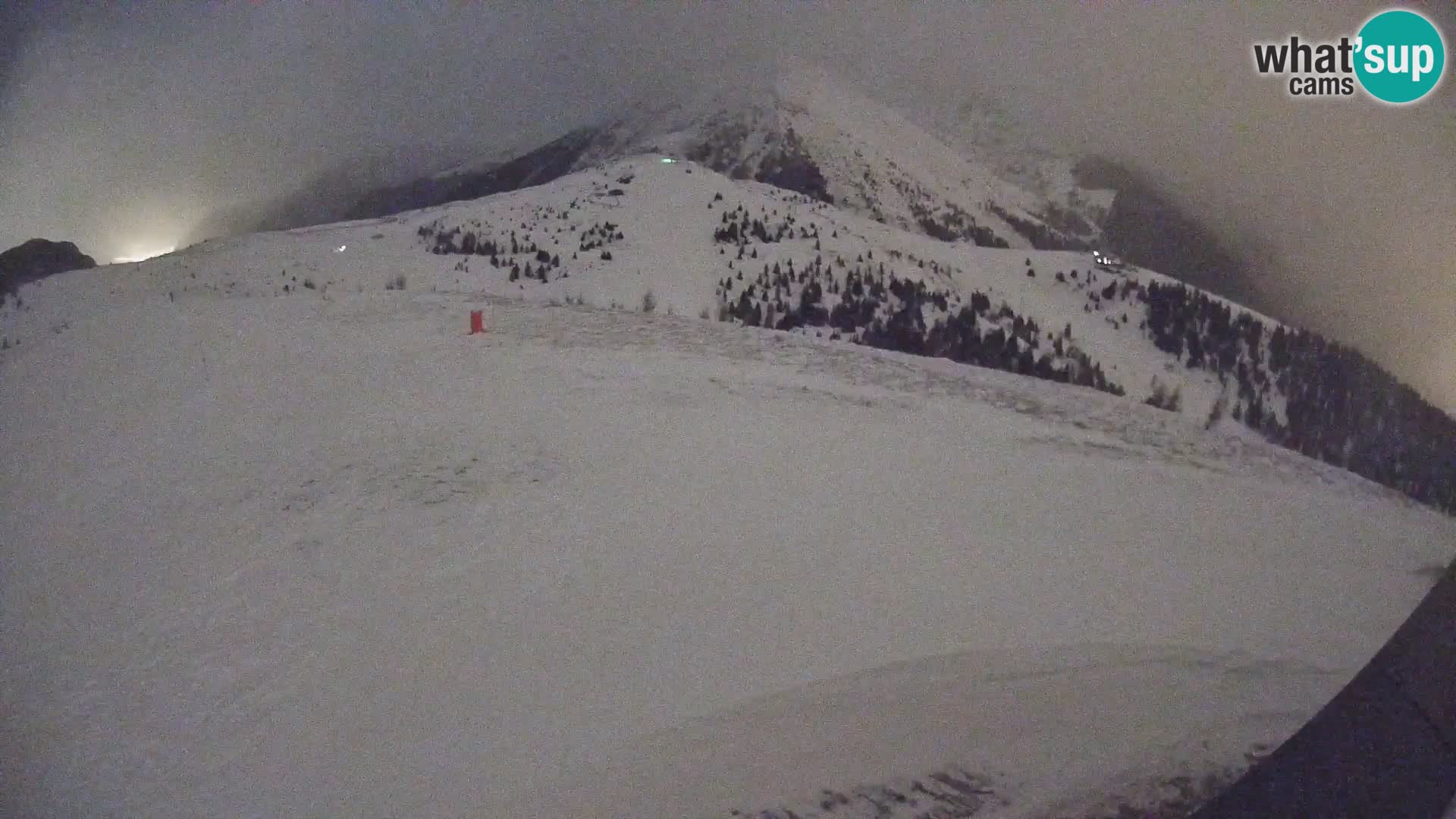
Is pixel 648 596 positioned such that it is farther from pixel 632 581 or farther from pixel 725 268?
pixel 725 268

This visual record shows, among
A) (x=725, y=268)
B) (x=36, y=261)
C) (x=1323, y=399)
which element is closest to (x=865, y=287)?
(x=725, y=268)

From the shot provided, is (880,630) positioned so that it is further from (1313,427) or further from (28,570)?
(28,570)

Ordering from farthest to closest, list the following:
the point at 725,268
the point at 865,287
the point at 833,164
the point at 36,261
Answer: the point at 725,268 → the point at 865,287 → the point at 833,164 → the point at 36,261

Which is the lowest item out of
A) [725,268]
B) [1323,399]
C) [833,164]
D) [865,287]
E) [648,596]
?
[648,596]

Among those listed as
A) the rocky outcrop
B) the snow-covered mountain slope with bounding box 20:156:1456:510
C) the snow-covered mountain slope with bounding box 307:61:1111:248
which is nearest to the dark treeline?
the snow-covered mountain slope with bounding box 20:156:1456:510

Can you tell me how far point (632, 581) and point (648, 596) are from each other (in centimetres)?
7

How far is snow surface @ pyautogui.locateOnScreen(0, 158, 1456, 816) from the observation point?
153cm

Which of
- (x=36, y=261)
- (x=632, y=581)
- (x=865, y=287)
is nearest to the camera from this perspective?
(x=632, y=581)

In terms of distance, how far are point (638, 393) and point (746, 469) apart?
0.62 meters

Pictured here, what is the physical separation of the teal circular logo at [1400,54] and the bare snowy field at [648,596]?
2.44 ft

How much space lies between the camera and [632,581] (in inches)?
75.7

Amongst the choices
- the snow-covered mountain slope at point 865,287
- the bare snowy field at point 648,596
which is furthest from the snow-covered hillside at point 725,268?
the bare snowy field at point 648,596

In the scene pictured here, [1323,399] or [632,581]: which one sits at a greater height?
[1323,399]

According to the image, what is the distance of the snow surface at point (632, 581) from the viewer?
1.53m
